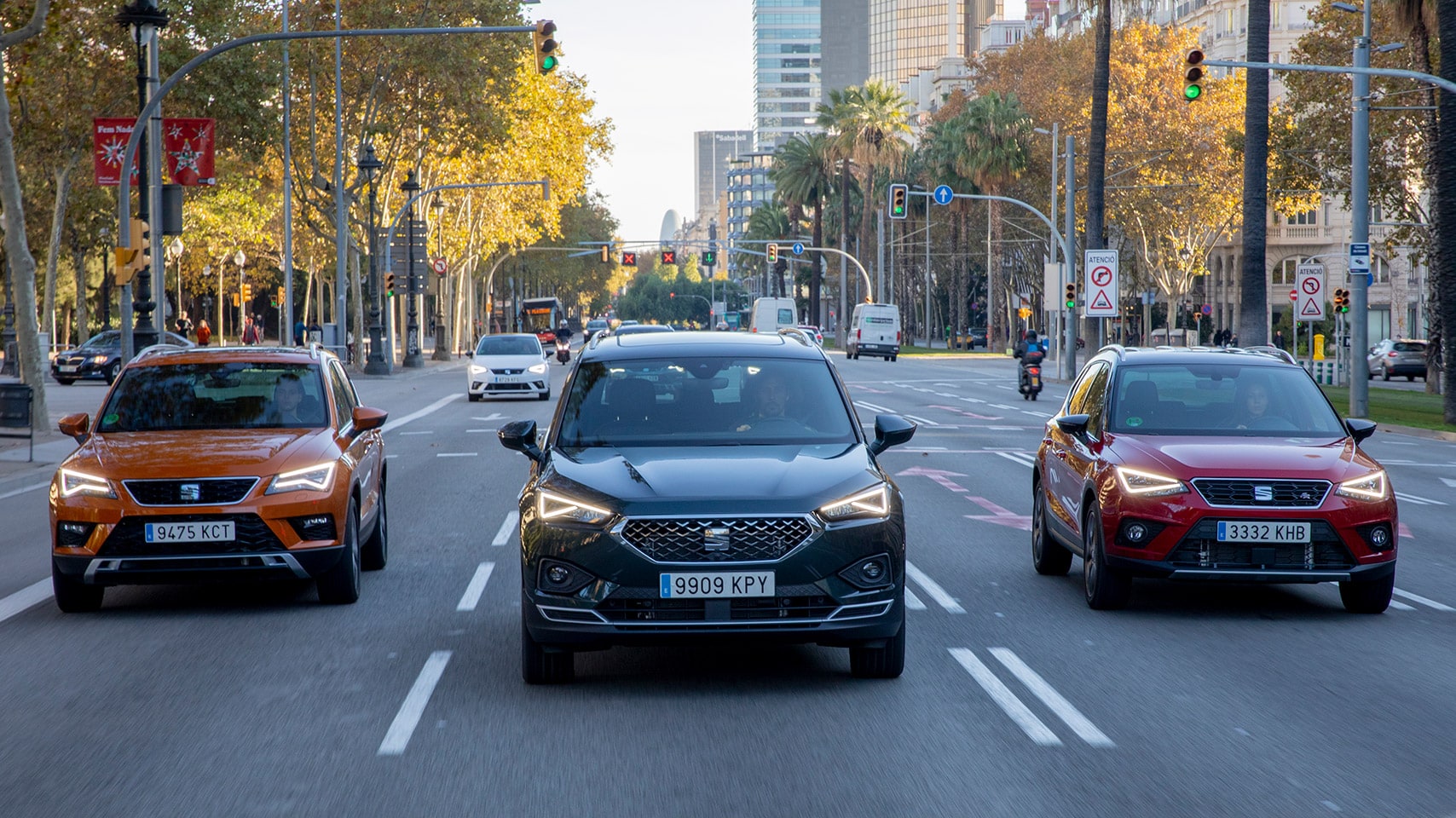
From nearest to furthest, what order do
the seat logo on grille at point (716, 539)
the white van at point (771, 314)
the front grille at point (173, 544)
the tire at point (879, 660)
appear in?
the seat logo on grille at point (716, 539)
the tire at point (879, 660)
the front grille at point (173, 544)
the white van at point (771, 314)

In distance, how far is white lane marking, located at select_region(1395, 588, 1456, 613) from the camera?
400 inches

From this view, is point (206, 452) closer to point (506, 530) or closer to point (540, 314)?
point (506, 530)

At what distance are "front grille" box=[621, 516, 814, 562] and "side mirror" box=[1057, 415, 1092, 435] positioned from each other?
4.11 meters

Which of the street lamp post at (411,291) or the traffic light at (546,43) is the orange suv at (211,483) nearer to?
the traffic light at (546,43)

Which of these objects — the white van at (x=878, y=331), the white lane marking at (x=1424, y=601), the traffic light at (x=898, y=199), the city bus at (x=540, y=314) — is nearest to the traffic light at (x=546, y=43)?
the white lane marking at (x=1424, y=601)

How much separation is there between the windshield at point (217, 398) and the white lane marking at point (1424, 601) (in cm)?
700

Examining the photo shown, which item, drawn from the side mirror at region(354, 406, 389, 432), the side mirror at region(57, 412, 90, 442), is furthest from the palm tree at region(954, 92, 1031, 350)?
the side mirror at region(57, 412, 90, 442)

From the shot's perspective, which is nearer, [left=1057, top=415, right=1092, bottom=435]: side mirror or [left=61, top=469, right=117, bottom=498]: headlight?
[left=61, top=469, right=117, bottom=498]: headlight

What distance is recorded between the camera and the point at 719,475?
7.41 metres

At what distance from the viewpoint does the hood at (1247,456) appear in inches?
372

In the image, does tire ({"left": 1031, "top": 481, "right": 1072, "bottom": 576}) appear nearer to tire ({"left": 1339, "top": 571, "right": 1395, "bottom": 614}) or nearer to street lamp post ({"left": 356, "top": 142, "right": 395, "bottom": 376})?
tire ({"left": 1339, "top": 571, "right": 1395, "bottom": 614})

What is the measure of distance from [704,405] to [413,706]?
2136 millimetres

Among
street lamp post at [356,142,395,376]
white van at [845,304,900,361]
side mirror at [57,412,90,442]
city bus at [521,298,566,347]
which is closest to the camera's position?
side mirror at [57,412,90,442]

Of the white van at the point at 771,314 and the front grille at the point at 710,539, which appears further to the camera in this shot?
the white van at the point at 771,314
